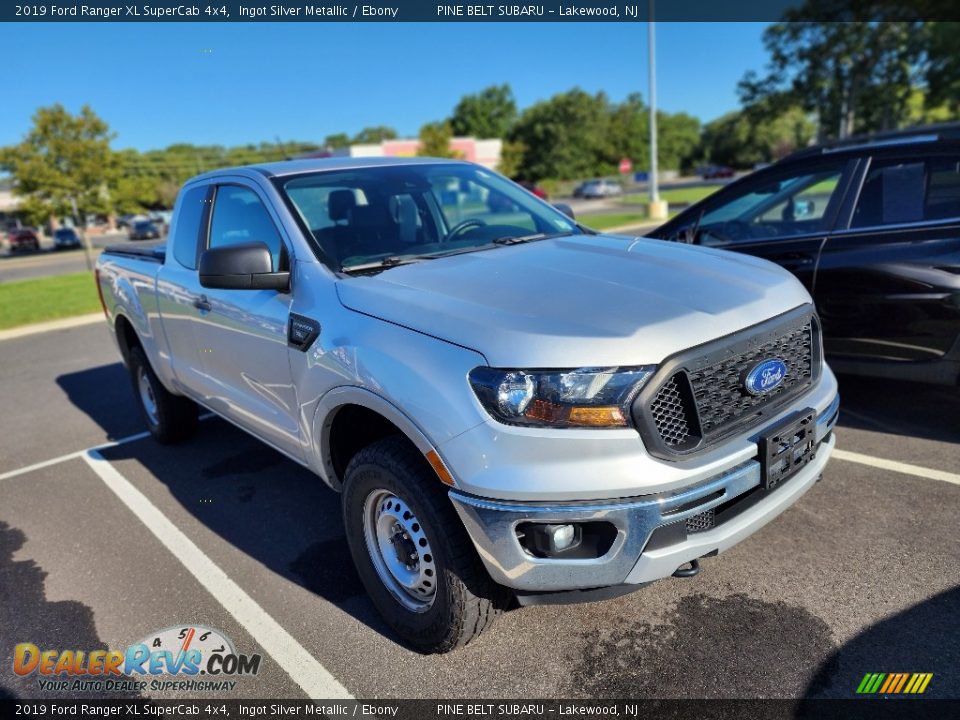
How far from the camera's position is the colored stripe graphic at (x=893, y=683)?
2312mm

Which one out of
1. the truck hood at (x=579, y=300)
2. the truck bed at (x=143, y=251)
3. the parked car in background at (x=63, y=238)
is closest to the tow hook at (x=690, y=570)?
the truck hood at (x=579, y=300)

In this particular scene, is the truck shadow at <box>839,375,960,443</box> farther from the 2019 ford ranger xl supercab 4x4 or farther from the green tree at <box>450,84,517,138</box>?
the green tree at <box>450,84,517,138</box>

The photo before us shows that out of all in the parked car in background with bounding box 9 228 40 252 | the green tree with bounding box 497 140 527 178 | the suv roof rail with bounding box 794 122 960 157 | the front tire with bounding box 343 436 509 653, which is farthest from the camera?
the green tree with bounding box 497 140 527 178

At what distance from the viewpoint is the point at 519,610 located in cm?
295

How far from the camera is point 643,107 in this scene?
90062 millimetres

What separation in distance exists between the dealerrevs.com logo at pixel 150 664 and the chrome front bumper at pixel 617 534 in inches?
48.1

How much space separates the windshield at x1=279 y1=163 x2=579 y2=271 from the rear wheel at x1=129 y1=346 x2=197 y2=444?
235 centimetres

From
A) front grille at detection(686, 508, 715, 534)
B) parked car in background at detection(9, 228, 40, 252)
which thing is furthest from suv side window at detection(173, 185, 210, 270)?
parked car in background at detection(9, 228, 40, 252)

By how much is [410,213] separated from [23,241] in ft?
180

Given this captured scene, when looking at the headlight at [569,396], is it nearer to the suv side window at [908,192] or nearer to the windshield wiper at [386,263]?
the windshield wiper at [386,263]

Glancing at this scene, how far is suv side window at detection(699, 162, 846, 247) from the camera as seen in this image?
472 centimetres

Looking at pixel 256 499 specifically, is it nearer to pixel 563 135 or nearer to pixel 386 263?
pixel 386 263

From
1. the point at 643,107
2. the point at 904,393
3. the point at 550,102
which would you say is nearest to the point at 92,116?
the point at 904,393

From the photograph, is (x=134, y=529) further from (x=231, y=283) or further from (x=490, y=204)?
(x=490, y=204)
